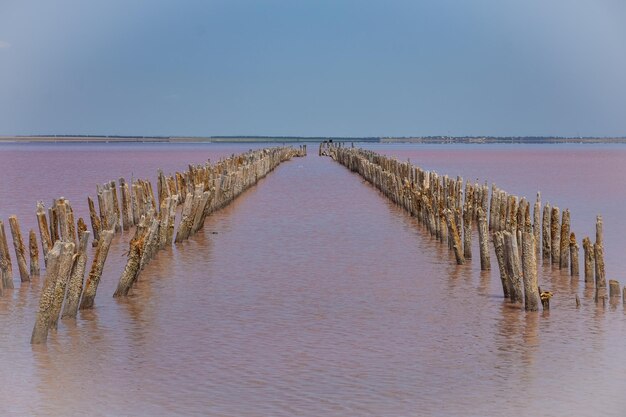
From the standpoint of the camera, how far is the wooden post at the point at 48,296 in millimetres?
12078

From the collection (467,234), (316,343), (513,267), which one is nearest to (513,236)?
(513,267)

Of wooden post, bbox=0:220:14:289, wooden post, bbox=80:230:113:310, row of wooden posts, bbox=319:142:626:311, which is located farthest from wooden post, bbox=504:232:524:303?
wooden post, bbox=0:220:14:289

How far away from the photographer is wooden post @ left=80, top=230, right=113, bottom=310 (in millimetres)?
14242

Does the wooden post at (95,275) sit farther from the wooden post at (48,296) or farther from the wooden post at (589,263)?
the wooden post at (589,263)

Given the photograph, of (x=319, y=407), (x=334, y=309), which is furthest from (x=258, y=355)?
(x=334, y=309)

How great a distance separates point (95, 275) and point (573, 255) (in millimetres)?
7743

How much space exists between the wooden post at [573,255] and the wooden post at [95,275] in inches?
293

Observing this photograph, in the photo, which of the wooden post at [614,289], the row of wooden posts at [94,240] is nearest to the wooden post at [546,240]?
the wooden post at [614,289]

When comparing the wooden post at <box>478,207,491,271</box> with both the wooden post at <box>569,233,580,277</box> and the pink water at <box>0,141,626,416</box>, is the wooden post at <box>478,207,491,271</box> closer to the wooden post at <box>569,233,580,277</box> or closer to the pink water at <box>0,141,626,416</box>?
the pink water at <box>0,141,626,416</box>

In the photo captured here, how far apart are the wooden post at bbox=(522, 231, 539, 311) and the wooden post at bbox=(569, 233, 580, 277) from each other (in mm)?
2969

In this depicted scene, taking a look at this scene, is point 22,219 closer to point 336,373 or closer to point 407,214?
point 407,214

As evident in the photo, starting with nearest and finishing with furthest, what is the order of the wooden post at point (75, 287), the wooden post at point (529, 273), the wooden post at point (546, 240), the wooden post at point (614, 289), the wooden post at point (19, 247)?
the wooden post at point (75, 287), the wooden post at point (529, 273), the wooden post at point (614, 289), the wooden post at point (19, 247), the wooden post at point (546, 240)

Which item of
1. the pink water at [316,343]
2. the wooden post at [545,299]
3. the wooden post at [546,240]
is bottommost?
the pink water at [316,343]

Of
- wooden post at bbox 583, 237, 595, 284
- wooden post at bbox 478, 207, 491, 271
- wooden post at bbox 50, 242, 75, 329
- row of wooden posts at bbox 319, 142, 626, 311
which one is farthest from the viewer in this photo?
wooden post at bbox 478, 207, 491, 271
